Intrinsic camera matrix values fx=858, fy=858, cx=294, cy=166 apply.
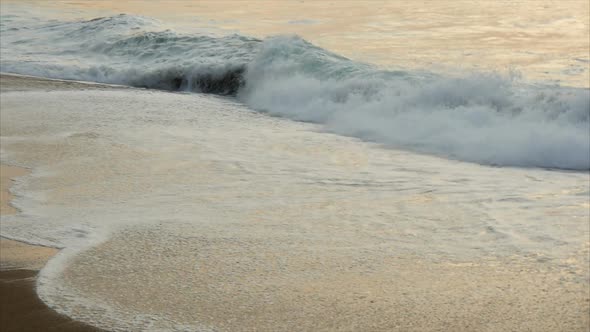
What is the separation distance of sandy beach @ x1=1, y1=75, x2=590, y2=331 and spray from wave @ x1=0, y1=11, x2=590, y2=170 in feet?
10.9

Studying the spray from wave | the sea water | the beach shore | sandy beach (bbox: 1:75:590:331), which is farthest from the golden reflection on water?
the beach shore

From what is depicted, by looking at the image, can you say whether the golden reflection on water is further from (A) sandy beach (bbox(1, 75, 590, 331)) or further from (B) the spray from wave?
(A) sandy beach (bbox(1, 75, 590, 331))

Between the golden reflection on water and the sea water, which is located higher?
the golden reflection on water

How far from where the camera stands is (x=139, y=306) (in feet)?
13.6

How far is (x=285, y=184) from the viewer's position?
21.6 ft

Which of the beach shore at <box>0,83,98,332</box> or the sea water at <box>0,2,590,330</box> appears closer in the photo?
the beach shore at <box>0,83,98,332</box>

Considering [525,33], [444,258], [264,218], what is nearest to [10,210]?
[264,218]

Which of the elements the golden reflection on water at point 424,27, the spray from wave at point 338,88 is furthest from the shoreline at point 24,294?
the golden reflection on water at point 424,27

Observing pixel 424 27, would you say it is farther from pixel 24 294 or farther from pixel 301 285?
pixel 24 294

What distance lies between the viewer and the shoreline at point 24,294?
3926mm

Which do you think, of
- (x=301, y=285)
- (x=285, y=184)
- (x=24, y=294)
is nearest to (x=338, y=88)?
(x=285, y=184)

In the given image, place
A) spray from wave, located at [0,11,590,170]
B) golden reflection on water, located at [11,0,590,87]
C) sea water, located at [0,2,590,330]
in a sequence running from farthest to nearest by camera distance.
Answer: golden reflection on water, located at [11,0,590,87] < spray from wave, located at [0,11,590,170] < sea water, located at [0,2,590,330]

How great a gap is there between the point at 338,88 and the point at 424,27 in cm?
529

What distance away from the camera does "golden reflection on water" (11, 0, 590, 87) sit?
41.6 feet
